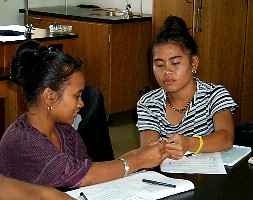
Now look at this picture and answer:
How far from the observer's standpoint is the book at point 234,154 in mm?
1934

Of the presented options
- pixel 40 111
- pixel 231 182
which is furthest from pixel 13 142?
pixel 231 182

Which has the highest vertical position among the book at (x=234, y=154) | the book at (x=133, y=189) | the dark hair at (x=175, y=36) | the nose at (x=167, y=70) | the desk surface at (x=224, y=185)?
the dark hair at (x=175, y=36)

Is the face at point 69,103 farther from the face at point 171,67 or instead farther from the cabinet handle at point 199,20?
the cabinet handle at point 199,20

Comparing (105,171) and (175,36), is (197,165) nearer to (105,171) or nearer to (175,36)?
(105,171)

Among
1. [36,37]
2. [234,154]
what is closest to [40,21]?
[36,37]

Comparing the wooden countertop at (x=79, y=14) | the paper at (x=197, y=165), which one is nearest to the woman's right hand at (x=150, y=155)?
the paper at (x=197, y=165)

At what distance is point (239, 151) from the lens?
2.07 m

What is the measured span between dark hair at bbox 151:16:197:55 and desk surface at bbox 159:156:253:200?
57 centimetres

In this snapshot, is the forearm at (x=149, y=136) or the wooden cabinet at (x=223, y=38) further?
the wooden cabinet at (x=223, y=38)

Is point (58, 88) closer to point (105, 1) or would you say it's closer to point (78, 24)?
point (78, 24)

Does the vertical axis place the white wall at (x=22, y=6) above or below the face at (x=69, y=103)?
above

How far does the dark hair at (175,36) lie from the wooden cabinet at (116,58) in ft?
7.91

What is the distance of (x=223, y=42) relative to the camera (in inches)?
176

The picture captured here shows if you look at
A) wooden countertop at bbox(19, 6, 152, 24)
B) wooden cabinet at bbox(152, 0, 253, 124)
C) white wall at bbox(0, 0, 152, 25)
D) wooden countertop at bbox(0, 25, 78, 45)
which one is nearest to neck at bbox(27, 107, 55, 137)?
wooden countertop at bbox(0, 25, 78, 45)
